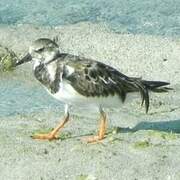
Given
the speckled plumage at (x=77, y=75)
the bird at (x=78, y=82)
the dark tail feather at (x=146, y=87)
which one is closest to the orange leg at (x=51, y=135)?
the bird at (x=78, y=82)

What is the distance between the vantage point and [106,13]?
1369 cm

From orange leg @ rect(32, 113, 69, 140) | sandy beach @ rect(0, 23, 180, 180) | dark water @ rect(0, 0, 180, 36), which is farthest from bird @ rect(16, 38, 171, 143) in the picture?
dark water @ rect(0, 0, 180, 36)

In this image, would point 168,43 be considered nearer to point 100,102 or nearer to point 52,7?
point 52,7

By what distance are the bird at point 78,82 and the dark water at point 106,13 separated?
5.12m

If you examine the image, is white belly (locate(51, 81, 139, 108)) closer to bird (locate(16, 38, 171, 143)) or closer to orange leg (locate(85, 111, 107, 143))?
bird (locate(16, 38, 171, 143))

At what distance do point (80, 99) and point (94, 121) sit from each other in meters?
1.16

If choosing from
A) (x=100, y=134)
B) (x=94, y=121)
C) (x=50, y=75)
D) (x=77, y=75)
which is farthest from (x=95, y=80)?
(x=94, y=121)

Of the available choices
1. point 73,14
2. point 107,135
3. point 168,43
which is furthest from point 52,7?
point 107,135

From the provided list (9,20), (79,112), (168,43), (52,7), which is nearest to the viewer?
(79,112)

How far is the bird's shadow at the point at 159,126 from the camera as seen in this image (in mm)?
8093

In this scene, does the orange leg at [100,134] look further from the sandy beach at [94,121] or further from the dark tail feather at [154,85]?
the dark tail feather at [154,85]

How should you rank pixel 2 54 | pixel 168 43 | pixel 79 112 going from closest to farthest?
pixel 79 112 → pixel 2 54 → pixel 168 43

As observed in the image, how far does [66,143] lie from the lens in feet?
24.2

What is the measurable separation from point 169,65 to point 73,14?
3.05 m
